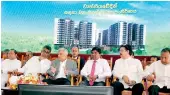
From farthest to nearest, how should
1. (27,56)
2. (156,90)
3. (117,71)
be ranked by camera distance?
(27,56), (117,71), (156,90)

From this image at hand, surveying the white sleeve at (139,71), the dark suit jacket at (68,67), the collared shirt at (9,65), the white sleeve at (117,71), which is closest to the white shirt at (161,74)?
the white sleeve at (139,71)

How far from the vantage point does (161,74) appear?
4.12 m

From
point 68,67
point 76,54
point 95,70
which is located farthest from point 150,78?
point 68,67

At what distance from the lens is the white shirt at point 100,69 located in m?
4.32

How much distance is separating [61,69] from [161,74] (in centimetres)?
140

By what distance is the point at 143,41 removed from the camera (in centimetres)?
412

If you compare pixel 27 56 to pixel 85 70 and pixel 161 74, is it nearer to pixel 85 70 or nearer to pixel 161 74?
pixel 85 70

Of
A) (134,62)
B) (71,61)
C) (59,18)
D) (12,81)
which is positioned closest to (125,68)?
(134,62)

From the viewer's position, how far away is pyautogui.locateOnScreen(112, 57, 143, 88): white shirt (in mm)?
4195

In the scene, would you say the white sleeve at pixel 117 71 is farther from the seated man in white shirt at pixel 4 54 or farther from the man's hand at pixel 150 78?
the seated man in white shirt at pixel 4 54

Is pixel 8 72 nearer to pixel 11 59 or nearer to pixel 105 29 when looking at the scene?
pixel 11 59

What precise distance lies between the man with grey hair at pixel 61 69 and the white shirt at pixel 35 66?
0.10 m

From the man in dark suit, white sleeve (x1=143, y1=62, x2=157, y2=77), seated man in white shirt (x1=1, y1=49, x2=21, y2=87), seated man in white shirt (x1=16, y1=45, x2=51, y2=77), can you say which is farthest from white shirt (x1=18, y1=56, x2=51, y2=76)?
white sleeve (x1=143, y1=62, x2=157, y2=77)

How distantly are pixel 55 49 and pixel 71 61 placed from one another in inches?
11.2
